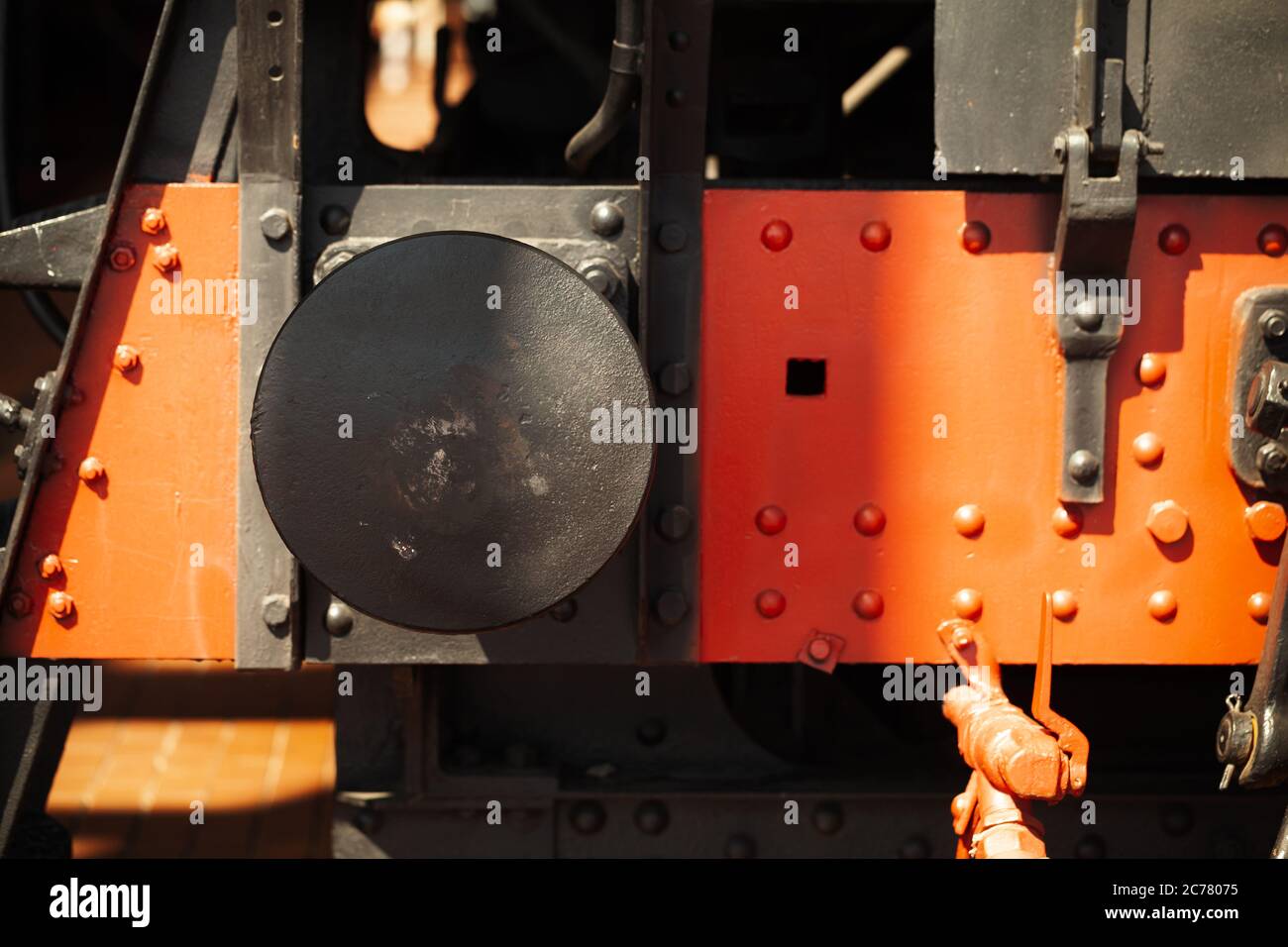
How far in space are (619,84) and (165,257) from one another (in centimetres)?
65

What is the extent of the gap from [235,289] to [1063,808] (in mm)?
1506

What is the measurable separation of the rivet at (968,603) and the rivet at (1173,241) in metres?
0.53

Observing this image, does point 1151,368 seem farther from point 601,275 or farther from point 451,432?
point 451,432

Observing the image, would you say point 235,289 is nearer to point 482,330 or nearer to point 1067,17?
point 482,330

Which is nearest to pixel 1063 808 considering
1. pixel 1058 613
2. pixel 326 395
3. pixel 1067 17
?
pixel 1058 613

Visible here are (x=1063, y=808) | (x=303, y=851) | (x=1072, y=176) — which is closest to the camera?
(x=1072, y=176)

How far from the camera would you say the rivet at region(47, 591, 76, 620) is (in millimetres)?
1744

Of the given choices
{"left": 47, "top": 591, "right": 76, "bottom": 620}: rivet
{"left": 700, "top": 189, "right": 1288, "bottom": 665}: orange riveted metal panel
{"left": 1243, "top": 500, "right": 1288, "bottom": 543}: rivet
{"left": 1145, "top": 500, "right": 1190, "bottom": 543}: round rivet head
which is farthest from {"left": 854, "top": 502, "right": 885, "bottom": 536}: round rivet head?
{"left": 47, "top": 591, "right": 76, "bottom": 620}: rivet

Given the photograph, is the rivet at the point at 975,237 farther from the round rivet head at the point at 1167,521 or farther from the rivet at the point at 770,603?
the rivet at the point at 770,603

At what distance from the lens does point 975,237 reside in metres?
A: 1.72

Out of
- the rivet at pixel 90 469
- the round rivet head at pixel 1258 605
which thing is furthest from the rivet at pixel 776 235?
the rivet at pixel 90 469

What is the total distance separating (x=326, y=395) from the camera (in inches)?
60.0

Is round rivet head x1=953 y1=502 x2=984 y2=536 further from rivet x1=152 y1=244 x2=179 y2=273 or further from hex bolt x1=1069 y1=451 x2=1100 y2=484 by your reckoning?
rivet x1=152 y1=244 x2=179 y2=273

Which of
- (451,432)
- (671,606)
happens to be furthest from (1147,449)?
(451,432)
